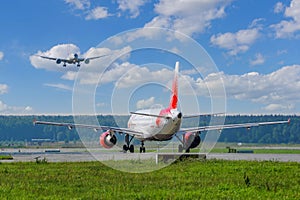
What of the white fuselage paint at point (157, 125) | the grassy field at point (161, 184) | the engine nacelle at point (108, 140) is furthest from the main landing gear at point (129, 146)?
the grassy field at point (161, 184)

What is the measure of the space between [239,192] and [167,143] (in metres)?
35.4

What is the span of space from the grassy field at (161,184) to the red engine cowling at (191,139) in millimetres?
24479

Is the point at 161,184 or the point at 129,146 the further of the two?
the point at 129,146

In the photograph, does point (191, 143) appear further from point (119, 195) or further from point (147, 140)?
point (119, 195)

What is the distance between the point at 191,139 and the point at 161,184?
32649 millimetres

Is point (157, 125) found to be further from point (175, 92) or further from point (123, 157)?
point (123, 157)

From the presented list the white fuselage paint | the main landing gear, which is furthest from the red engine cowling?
the main landing gear

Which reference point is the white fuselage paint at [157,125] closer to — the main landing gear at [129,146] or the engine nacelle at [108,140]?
the main landing gear at [129,146]

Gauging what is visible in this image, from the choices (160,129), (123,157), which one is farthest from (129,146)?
(123,157)

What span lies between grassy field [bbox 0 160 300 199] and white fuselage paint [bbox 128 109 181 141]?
1883 centimetres

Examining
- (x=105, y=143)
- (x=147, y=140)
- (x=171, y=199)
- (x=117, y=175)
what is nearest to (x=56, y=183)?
(x=117, y=175)

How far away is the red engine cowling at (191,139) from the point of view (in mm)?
54344

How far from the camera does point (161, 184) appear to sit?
72.4 ft

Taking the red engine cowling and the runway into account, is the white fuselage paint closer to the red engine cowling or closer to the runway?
the runway
